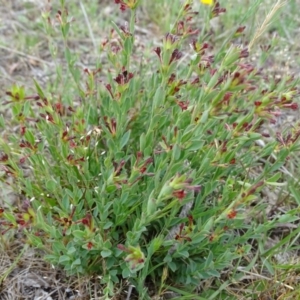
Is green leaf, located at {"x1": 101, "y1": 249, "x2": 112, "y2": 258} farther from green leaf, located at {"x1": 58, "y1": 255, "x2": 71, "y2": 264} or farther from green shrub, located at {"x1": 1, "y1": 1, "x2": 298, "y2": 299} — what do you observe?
green leaf, located at {"x1": 58, "y1": 255, "x2": 71, "y2": 264}

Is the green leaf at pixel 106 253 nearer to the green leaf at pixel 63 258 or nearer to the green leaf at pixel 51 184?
the green leaf at pixel 63 258

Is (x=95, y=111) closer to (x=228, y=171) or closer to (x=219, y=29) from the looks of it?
(x=228, y=171)

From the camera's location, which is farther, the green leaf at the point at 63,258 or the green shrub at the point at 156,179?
the green leaf at the point at 63,258

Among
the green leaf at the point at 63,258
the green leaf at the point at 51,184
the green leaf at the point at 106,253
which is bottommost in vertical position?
the green leaf at the point at 63,258

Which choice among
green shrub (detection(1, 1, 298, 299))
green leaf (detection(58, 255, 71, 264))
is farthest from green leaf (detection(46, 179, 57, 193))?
green leaf (detection(58, 255, 71, 264))

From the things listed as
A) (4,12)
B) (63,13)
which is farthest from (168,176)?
(4,12)

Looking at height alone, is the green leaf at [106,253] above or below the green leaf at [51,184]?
below

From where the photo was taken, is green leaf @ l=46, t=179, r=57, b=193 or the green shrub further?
green leaf @ l=46, t=179, r=57, b=193

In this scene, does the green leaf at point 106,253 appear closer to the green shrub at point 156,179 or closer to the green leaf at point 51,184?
the green shrub at point 156,179

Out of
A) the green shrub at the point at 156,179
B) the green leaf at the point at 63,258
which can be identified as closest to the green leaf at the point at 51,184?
the green shrub at the point at 156,179

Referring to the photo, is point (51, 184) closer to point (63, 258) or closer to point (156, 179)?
point (63, 258)

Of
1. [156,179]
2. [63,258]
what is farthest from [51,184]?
[156,179]
